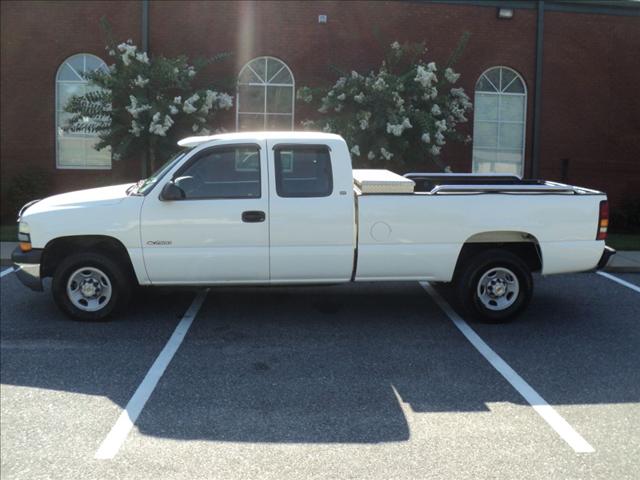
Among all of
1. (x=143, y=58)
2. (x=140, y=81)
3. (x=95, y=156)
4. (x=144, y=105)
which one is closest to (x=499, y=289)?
(x=144, y=105)

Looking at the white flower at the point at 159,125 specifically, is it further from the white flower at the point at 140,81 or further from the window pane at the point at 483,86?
the window pane at the point at 483,86

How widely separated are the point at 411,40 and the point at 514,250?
10014 millimetres

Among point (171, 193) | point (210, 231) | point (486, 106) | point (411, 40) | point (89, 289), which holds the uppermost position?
point (411, 40)

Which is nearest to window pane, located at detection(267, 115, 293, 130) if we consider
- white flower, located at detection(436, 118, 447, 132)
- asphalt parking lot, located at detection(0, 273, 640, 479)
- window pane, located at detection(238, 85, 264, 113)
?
window pane, located at detection(238, 85, 264, 113)

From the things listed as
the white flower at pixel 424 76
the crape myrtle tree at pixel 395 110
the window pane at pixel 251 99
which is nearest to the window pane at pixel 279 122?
the window pane at pixel 251 99

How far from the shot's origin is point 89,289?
7.88 m

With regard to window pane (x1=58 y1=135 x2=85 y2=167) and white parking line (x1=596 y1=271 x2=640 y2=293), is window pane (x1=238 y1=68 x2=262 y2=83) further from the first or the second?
white parking line (x1=596 y1=271 x2=640 y2=293)

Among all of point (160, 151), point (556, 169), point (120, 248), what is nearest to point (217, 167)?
point (120, 248)

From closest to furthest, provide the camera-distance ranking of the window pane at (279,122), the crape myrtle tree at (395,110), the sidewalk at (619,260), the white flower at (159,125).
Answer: the sidewalk at (619,260) < the white flower at (159,125) < the crape myrtle tree at (395,110) < the window pane at (279,122)

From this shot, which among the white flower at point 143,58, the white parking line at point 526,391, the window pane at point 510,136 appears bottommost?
the white parking line at point 526,391

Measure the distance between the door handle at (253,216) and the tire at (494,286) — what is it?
2.17m

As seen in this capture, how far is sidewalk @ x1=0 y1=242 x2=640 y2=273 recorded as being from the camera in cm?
1158

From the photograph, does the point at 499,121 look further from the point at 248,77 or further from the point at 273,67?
the point at 248,77

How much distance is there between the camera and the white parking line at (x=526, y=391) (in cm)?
497
